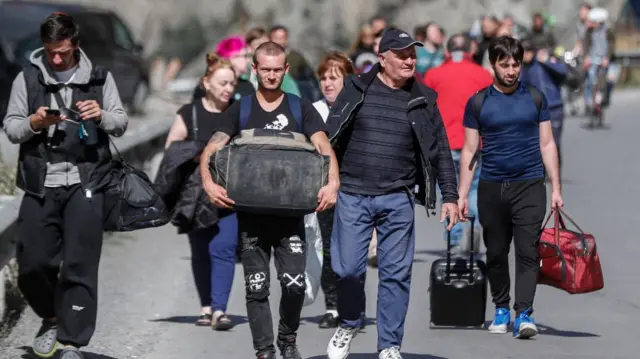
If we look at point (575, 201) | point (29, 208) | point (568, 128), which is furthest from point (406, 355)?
point (568, 128)

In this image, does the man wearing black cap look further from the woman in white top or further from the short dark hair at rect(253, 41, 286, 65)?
the woman in white top

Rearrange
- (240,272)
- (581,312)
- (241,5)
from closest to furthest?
(581,312) → (240,272) → (241,5)

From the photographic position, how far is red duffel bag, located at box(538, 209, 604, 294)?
9820 millimetres

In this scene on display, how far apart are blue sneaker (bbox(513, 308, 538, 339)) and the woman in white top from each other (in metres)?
1.07

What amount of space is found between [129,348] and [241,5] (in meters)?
33.4

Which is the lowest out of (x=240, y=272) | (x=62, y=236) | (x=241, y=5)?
(x=241, y=5)

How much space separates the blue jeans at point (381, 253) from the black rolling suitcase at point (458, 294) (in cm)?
98

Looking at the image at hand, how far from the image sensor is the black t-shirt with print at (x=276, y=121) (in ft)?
27.2

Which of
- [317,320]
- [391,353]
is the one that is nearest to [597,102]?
[317,320]

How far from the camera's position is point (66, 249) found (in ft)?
27.8

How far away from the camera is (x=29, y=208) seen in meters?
8.45

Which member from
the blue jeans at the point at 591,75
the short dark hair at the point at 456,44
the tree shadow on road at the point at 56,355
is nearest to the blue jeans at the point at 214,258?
the tree shadow on road at the point at 56,355

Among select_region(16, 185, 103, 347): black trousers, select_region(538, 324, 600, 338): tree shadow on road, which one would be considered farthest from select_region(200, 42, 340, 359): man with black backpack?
select_region(538, 324, 600, 338): tree shadow on road

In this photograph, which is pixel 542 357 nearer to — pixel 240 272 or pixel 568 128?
pixel 240 272
